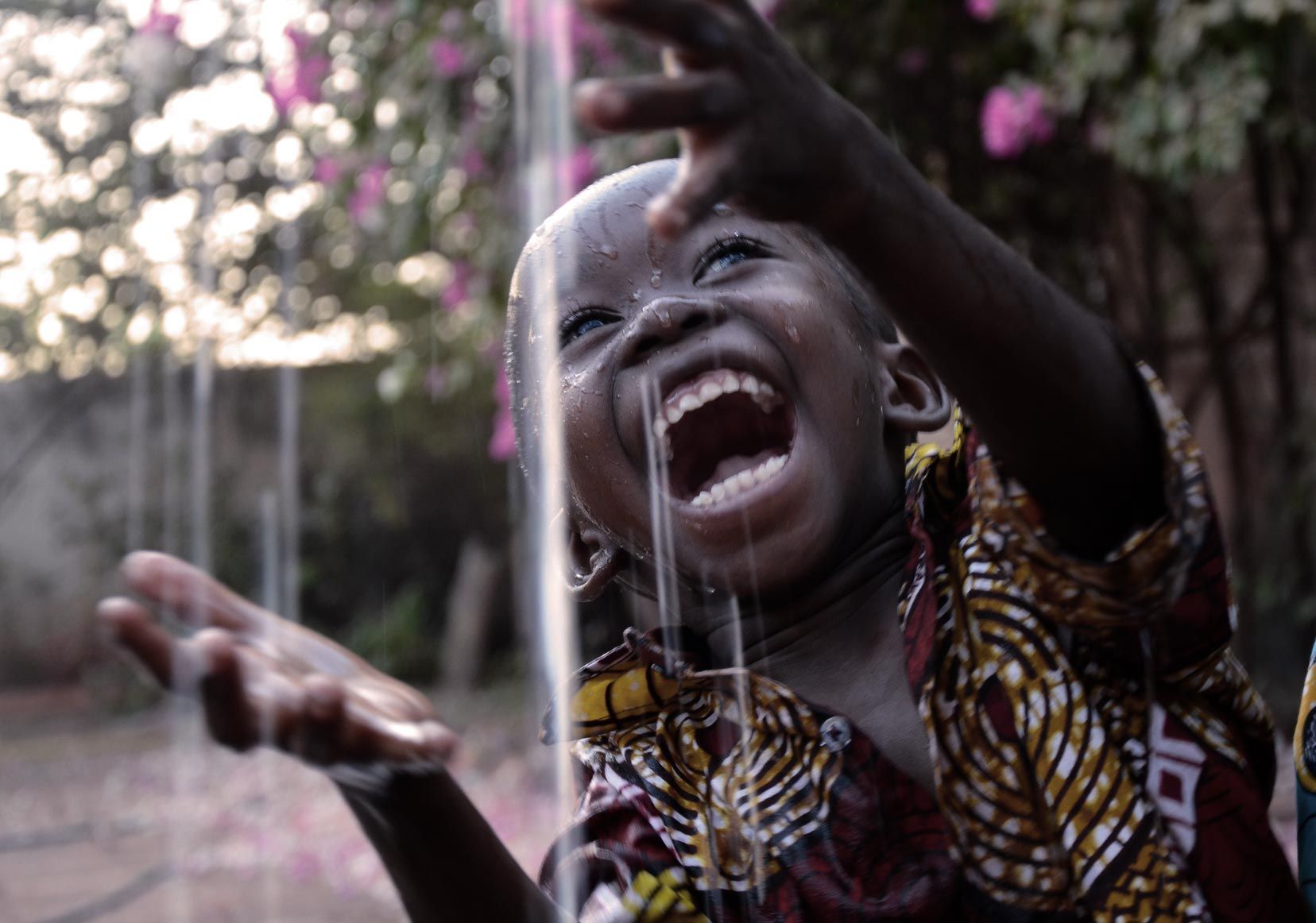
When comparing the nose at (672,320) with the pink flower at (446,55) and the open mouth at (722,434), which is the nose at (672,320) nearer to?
the open mouth at (722,434)

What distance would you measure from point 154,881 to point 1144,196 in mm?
4784

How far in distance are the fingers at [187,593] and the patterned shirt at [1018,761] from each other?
0.53 meters

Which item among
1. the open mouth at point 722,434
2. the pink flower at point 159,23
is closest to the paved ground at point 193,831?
the pink flower at point 159,23

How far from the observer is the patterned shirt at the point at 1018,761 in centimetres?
119

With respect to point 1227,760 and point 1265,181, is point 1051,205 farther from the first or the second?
point 1227,760

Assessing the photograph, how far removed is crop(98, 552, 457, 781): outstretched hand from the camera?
1.01 meters

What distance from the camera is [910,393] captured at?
153 cm

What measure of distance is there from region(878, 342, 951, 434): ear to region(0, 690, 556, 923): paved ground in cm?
383

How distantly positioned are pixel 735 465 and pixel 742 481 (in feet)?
0.18

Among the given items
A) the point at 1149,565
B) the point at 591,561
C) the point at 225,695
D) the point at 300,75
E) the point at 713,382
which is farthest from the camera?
the point at 300,75

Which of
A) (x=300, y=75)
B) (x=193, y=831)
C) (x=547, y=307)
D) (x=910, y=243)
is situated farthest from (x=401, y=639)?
(x=910, y=243)

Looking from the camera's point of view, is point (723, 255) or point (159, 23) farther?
point (159, 23)

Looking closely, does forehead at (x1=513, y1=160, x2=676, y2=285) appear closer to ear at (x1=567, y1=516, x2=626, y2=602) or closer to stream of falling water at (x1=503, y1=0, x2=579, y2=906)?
stream of falling water at (x1=503, y1=0, x2=579, y2=906)

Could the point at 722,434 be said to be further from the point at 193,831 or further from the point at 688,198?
the point at 193,831
